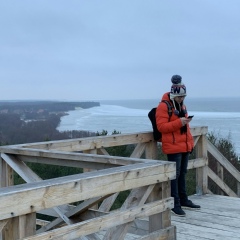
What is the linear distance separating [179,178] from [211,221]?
2.03ft

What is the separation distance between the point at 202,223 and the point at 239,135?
1329 inches

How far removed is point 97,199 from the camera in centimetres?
326

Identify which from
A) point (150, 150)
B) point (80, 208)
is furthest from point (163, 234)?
point (150, 150)

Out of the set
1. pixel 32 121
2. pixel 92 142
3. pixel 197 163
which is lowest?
pixel 32 121

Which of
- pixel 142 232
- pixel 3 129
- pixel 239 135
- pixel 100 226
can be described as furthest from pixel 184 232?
pixel 3 129

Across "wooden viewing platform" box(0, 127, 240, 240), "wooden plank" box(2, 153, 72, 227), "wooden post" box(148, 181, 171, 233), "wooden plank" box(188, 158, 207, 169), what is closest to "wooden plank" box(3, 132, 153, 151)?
"wooden viewing platform" box(0, 127, 240, 240)

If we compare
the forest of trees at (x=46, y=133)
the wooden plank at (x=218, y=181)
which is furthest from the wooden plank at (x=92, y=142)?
the forest of trees at (x=46, y=133)

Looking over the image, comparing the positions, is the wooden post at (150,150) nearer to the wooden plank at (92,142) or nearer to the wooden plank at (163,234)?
the wooden plank at (92,142)

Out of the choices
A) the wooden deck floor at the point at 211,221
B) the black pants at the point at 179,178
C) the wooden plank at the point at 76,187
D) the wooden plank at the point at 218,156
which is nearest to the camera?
the wooden plank at the point at 76,187

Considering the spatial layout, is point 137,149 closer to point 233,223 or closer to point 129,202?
point 233,223

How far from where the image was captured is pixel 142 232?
4.21 metres

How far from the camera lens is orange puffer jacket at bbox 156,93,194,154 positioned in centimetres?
495

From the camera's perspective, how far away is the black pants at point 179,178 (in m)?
5.27

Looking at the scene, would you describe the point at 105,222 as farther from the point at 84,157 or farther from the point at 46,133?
the point at 46,133
